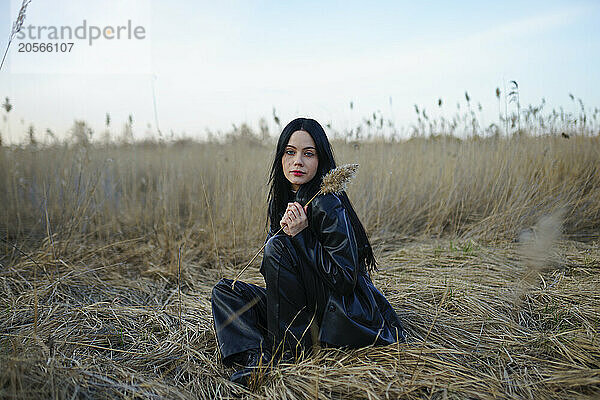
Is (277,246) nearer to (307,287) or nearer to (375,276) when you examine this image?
(307,287)

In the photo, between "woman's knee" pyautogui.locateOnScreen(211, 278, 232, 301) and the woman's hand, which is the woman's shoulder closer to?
the woman's hand

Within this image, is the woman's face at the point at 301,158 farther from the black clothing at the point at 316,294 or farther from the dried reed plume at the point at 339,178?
the dried reed plume at the point at 339,178

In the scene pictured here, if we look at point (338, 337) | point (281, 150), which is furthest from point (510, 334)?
point (281, 150)

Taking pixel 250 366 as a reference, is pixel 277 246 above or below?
above

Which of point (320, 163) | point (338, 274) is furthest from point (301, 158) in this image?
point (338, 274)

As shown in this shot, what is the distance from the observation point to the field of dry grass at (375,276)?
146cm

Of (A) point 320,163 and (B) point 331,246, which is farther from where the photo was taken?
(A) point 320,163

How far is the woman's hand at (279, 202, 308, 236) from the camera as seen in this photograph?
147 centimetres

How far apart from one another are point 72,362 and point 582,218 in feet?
12.8

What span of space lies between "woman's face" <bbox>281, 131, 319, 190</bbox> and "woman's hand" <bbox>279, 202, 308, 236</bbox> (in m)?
0.17

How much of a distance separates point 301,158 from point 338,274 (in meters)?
0.46

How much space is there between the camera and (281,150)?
1699 millimetres

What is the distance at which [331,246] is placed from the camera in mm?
1483

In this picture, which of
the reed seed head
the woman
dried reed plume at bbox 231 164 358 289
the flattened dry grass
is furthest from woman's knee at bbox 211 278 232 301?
the reed seed head
